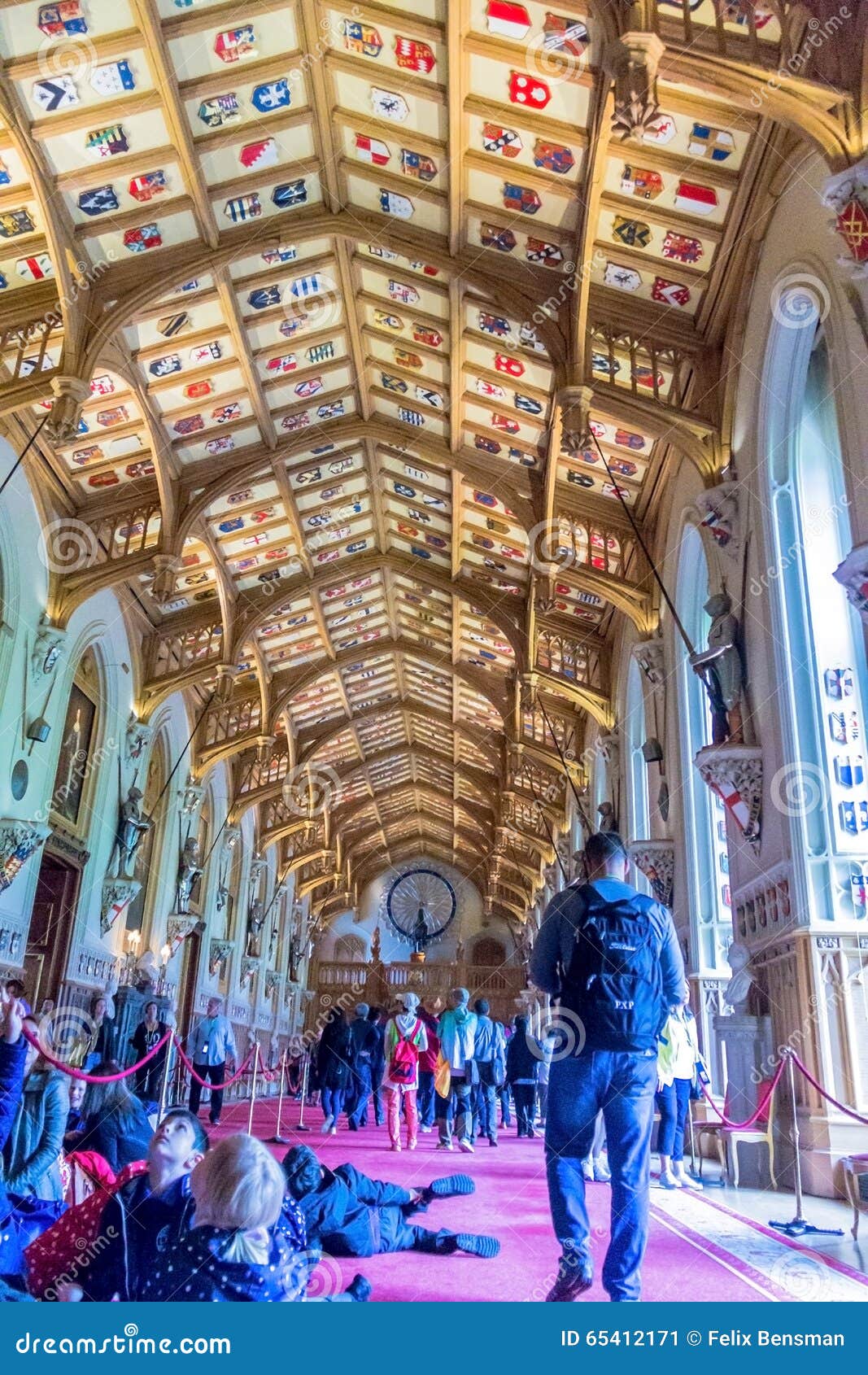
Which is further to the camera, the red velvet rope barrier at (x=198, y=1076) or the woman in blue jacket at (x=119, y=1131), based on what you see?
the red velvet rope barrier at (x=198, y=1076)

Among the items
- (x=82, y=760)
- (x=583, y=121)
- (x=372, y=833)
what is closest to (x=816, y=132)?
(x=583, y=121)

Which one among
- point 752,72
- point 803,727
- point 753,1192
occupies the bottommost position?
point 753,1192

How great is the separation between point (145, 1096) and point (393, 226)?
1070 cm

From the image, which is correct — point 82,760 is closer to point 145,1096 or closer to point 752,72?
point 145,1096

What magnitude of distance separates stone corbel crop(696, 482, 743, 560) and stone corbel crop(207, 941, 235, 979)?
52.5ft

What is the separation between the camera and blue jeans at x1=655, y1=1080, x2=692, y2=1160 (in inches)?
285

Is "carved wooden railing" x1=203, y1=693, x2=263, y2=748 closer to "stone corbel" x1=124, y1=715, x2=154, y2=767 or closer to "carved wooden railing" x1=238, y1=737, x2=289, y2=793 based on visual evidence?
"carved wooden railing" x1=238, y1=737, x2=289, y2=793

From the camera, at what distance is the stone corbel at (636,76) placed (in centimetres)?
651

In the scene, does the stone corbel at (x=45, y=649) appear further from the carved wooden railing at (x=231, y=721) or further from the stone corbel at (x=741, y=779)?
the stone corbel at (x=741, y=779)

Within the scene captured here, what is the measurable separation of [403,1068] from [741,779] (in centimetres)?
413

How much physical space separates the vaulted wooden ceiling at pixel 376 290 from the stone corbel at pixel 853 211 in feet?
1.70

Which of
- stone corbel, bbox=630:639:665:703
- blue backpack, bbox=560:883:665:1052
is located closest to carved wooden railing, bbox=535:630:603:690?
stone corbel, bbox=630:639:665:703

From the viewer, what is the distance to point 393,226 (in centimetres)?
1173

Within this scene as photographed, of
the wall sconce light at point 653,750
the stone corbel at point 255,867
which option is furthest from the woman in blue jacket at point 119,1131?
the stone corbel at point 255,867
